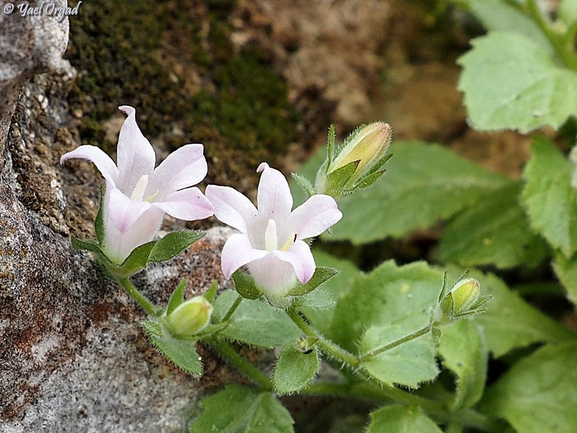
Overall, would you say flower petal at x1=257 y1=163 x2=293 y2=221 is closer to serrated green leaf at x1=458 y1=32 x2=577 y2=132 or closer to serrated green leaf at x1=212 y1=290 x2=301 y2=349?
serrated green leaf at x1=212 y1=290 x2=301 y2=349

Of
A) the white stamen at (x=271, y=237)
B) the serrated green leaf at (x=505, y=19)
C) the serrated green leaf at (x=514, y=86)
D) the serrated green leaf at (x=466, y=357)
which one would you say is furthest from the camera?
the serrated green leaf at (x=505, y=19)

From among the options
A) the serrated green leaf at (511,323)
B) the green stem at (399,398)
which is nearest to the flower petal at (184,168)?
the green stem at (399,398)

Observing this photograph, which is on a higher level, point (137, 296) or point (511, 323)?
point (137, 296)

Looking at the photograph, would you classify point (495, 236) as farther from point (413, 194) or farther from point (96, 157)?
point (96, 157)

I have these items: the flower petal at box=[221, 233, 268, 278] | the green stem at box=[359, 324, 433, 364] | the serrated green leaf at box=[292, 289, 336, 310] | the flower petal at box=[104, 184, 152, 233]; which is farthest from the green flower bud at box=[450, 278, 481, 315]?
the flower petal at box=[104, 184, 152, 233]

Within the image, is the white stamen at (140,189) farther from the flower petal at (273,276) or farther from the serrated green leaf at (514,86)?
the serrated green leaf at (514,86)

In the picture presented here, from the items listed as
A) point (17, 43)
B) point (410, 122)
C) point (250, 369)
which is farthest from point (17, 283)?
point (410, 122)

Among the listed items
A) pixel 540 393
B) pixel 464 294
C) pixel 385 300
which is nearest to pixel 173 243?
pixel 464 294
